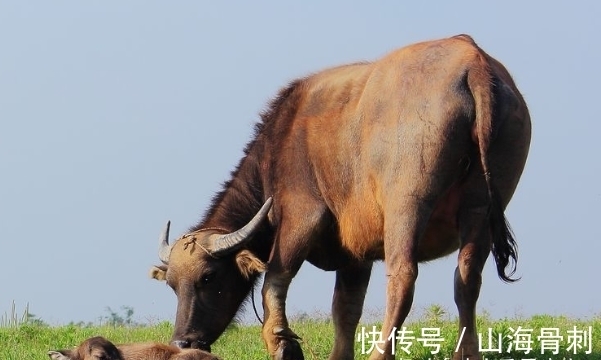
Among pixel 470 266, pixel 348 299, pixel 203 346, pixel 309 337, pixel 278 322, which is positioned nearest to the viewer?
pixel 470 266

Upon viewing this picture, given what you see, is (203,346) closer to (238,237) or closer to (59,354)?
(238,237)

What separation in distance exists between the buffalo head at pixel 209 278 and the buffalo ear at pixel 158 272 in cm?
33

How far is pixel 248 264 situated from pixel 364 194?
1.47 m

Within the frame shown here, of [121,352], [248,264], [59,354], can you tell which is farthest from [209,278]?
[59,354]

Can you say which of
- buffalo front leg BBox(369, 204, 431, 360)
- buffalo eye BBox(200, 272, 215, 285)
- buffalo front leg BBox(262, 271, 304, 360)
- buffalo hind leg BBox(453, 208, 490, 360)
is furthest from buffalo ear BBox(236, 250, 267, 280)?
buffalo hind leg BBox(453, 208, 490, 360)

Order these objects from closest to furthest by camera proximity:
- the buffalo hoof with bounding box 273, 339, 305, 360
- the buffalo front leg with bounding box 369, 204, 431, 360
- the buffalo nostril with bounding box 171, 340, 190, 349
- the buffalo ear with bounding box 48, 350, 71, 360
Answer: the buffalo ear with bounding box 48, 350, 71, 360, the buffalo front leg with bounding box 369, 204, 431, 360, the buffalo hoof with bounding box 273, 339, 305, 360, the buffalo nostril with bounding box 171, 340, 190, 349

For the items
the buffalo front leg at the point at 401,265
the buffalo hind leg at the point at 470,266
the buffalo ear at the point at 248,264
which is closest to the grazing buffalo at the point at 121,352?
the buffalo front leg at the point at 401,265

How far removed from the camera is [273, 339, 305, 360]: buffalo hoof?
10.1 m

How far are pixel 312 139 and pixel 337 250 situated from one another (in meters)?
0.98

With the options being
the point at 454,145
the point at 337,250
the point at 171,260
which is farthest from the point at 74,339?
the point at 454,145

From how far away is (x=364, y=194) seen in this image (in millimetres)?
9742

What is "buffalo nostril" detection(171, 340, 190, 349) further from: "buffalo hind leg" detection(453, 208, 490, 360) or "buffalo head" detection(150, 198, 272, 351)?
"buffalo hind leg" detection(453, 208, 490, 360)

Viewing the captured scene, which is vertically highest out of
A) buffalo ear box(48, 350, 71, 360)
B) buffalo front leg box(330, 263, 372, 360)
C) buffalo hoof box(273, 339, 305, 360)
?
buffalo front leg box(330, 263, 372, 360)

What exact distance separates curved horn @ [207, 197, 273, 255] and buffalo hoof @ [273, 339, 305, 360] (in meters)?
0.99
